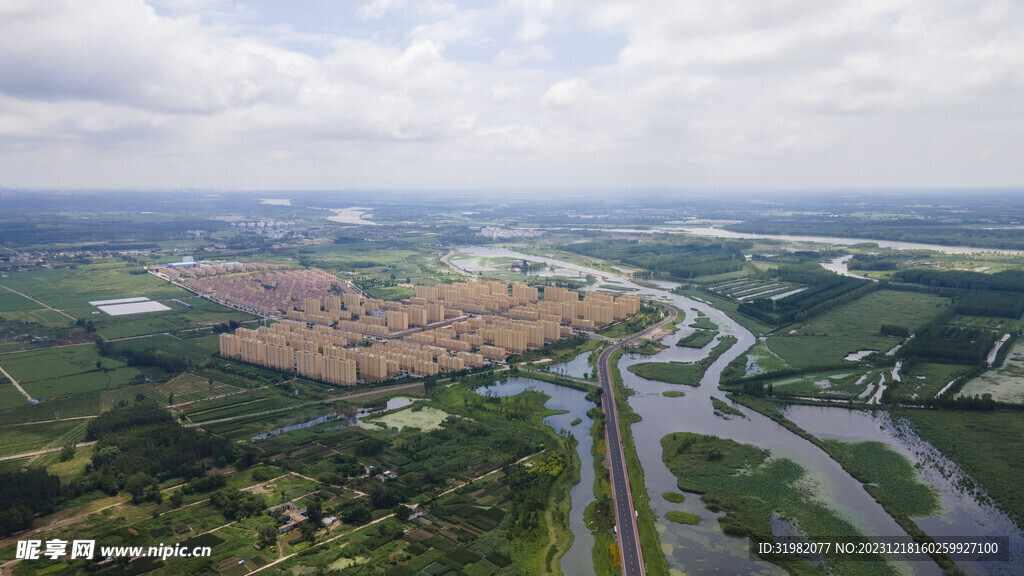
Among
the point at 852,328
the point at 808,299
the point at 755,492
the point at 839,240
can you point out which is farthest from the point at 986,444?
the point at 839,240

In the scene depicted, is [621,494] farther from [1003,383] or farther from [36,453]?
[1003,383]

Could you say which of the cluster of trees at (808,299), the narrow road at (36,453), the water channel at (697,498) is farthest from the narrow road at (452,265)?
the narrow road at (36,453)

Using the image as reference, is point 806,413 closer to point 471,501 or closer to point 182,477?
point 471,501

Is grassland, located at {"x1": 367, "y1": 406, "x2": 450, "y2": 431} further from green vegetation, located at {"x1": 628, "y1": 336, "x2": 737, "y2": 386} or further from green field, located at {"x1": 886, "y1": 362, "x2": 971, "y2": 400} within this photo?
green field, located at {"x1": 886, "y1": 362, "x2": 971, "y2": 400}

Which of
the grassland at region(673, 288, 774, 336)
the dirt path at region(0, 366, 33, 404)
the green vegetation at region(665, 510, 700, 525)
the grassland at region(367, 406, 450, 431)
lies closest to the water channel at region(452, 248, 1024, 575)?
the green vegetation at region(665, 510, 700, 525)

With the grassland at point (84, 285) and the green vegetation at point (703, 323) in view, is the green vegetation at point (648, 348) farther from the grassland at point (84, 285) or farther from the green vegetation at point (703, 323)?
the grassland at point (84, 285)

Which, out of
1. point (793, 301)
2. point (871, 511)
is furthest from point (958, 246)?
point (871, 511)

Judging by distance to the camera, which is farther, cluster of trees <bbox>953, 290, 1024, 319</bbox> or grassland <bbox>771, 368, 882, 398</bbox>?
cluster of trees <bbox>953, 290, 1024, 319</bbox>
